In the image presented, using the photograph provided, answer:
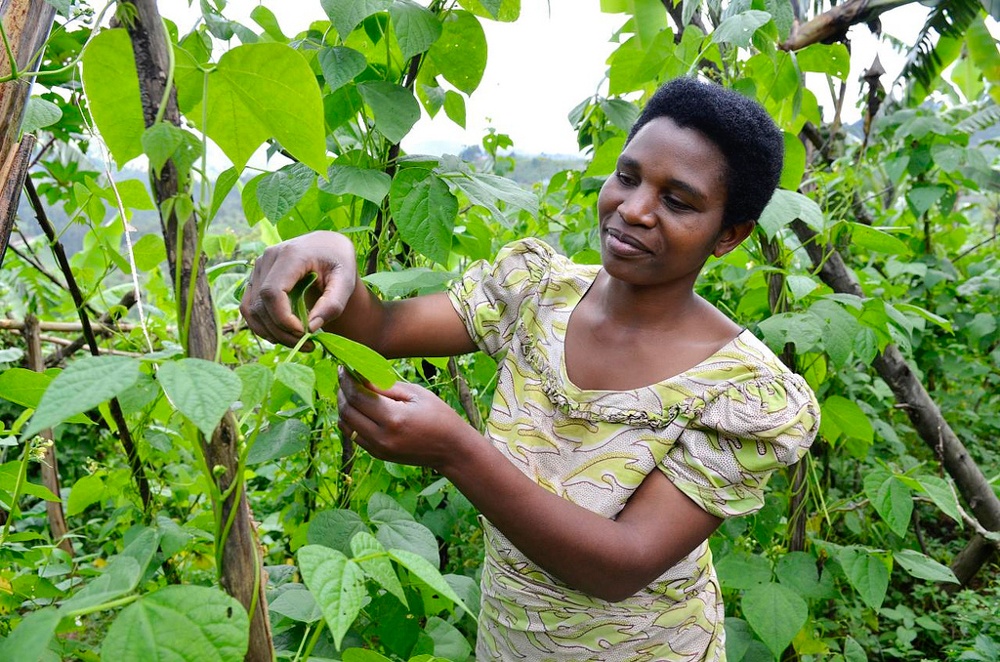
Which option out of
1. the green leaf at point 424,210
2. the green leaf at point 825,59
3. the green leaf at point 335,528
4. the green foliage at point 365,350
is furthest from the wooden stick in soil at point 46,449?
the green leaf at point 825,59

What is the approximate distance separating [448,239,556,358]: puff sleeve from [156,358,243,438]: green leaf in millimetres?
665

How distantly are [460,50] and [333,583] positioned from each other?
82cm

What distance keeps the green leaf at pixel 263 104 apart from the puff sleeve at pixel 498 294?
52cm

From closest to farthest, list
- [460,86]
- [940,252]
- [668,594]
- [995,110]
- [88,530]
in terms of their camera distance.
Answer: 1. [668,594]
2. [460,86]
3. [88,530]
4. [940,252]
5. [995,110]

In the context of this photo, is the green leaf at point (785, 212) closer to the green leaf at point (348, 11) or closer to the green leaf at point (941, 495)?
the green leaf at point (941, 495)

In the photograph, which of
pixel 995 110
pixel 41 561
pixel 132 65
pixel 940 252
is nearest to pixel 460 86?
pixel 132 65

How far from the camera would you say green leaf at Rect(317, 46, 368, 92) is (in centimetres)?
104

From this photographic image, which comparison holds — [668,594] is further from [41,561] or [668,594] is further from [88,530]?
[88,530]

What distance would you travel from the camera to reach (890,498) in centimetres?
148

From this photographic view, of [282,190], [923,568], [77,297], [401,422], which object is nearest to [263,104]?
[401,422]

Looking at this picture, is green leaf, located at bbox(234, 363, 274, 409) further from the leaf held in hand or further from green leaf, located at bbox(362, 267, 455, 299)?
green leaf, located at bbox(362, 267, 455, 299)

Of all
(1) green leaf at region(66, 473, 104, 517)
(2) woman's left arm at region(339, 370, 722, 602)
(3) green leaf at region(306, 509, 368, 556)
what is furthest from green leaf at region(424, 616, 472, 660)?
(1) green leaf at region(66, 473, 104, 517)

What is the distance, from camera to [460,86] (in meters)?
1.22

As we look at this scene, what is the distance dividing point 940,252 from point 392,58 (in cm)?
234
